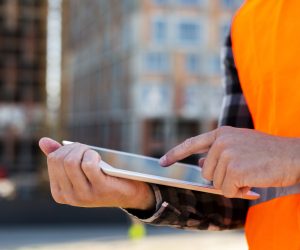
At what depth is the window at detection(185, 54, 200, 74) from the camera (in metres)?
26.3

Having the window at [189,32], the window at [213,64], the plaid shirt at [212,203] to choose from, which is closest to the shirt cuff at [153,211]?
the plaid shirt at [212,203]

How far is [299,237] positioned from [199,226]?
26 cm

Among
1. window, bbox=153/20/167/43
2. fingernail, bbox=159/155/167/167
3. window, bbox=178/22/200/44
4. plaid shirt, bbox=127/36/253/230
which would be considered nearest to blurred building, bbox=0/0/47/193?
window, bbox=153/20/167/43

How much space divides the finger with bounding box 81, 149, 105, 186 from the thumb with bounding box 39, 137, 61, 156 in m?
0.07

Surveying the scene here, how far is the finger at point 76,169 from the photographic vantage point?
0.87 metres

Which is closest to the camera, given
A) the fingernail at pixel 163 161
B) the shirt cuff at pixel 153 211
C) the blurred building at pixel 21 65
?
the fingernail at pixel 163 161

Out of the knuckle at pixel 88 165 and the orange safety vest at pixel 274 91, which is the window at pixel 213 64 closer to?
the orange safety vest at pixel 274 91

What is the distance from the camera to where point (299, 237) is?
88 cm

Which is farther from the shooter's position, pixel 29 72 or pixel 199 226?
pixel 29 72

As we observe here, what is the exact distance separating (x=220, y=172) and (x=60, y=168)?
220 millimetres

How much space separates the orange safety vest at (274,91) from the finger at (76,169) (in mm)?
269

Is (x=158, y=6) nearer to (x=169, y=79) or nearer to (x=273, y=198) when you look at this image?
(x=169, y=79)

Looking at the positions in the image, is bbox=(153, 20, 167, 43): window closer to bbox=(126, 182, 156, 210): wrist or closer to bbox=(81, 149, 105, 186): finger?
bbox=(126, 182, 156, 210): wrist

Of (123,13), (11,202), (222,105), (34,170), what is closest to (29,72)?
(34,170)
